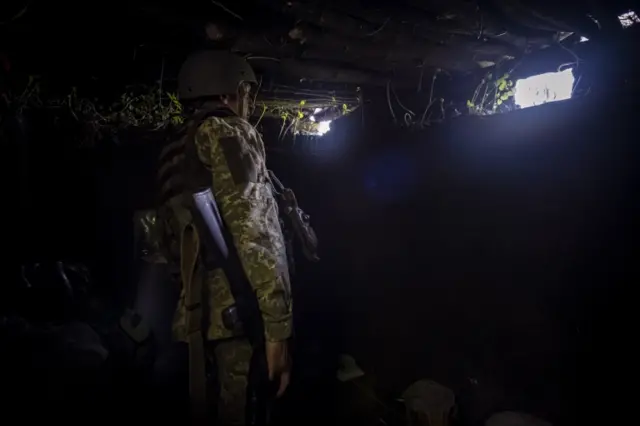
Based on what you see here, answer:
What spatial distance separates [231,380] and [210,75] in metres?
1.72

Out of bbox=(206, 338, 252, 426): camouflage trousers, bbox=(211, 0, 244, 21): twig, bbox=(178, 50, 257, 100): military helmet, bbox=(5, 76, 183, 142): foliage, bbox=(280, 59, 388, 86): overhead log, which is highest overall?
bbox=(5, 76, 183, 142): foliage

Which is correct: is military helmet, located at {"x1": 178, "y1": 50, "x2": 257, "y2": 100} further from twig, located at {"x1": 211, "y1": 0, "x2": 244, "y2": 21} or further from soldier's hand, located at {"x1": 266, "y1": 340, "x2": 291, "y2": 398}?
soldier's hand, located at {"x1": 266, "y1": 340, "x2": 291, "y2": 398}

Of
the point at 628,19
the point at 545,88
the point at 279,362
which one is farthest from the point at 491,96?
the point at 279,362

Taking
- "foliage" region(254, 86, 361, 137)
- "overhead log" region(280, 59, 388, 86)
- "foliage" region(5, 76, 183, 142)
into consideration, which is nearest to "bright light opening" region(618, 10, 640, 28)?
"overhead log" region(280, 59, 388, 86)

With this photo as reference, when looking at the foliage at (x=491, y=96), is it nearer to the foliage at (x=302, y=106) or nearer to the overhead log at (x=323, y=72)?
the overhead log at (x=323, y=72)

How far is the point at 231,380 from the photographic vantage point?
2102 mm

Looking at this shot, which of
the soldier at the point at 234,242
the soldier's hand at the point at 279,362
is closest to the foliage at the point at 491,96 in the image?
the soldier at the point at 234,242

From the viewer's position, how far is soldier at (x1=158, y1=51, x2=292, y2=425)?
1.94 meters

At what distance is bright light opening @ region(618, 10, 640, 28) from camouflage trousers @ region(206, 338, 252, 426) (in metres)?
3.51

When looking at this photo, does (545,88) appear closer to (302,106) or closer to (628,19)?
(628,19)

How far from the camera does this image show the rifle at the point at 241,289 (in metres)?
1.98

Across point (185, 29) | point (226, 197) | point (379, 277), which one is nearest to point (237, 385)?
point (226, 197)

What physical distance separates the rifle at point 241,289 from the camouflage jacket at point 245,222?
49mm

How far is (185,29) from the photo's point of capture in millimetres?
2525
